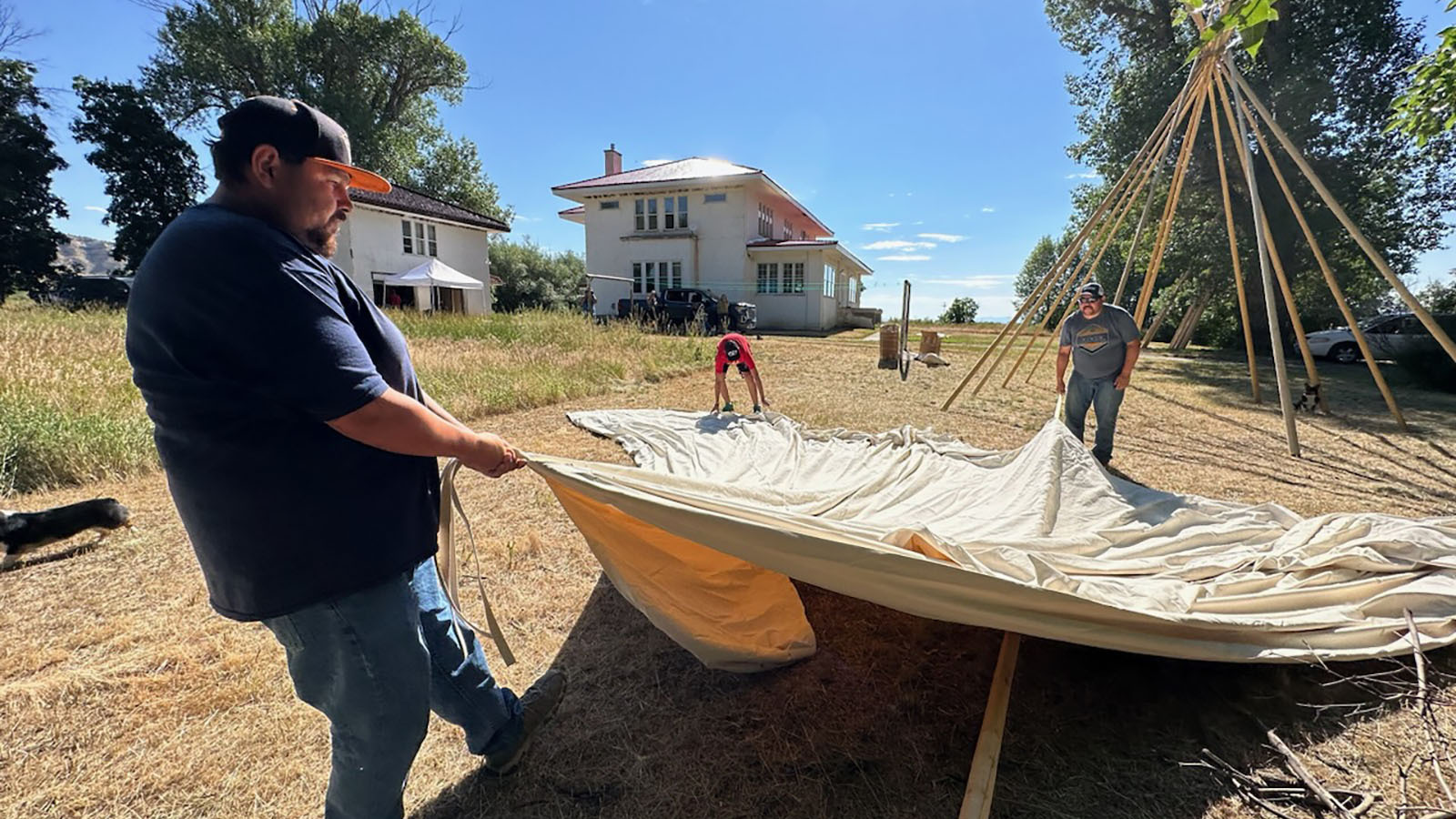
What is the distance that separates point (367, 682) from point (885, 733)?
1511 mm

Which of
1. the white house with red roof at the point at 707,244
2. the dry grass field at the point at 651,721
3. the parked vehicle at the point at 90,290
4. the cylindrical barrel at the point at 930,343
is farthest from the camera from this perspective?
the white house with red roof at the point at 707,244

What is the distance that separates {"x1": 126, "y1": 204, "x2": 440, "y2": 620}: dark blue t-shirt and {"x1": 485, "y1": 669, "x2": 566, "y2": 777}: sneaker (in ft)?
2.65

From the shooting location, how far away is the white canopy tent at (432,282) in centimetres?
1633

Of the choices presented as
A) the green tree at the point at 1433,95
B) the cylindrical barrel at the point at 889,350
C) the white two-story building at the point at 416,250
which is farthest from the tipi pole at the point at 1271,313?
the white two-story building at the point at 416,250

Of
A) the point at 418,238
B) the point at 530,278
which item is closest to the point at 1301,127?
the point at 418,238

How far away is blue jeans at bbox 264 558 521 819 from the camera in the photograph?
114 cm

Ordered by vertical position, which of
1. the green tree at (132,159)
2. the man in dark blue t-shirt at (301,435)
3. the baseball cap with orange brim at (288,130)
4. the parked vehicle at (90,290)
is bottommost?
the man in dark blue t-shirt at (301,435)

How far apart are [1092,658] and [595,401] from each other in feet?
20.1

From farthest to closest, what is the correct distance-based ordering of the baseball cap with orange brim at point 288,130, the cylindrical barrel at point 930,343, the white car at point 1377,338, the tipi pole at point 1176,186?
the white car at point 1377,338, the cylindrical barrel at point 930,343, the tipi pole at point 1176,186, the baseball cap with orange brim at point 288,130

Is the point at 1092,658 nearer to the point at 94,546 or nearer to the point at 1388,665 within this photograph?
the point at 1388,665

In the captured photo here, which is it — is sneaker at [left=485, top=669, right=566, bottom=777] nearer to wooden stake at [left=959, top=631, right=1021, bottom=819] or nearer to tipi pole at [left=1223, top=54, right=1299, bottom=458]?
wooden stake at [left=959, top=631, right=1021, bottom=819]

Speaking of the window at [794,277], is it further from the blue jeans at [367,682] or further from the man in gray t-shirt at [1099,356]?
the blue jeans at [367,682]

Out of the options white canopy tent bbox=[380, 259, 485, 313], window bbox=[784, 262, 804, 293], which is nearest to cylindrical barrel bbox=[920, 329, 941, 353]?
window bbox=[784, 262, 804, 293]

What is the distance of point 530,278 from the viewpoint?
27703mm
